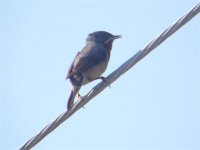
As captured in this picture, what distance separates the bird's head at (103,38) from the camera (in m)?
11.4

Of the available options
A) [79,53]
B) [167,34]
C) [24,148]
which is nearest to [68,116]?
[24,148]

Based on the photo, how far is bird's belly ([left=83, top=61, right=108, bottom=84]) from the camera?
1002cm

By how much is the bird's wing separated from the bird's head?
407mm

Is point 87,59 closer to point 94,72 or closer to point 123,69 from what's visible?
point 94,72

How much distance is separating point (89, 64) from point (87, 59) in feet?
0.46

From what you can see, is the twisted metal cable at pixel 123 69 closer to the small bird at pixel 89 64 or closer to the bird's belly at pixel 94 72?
the small bird at pixel 89 64

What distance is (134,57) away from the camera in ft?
23.0

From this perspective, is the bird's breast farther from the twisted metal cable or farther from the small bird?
the twisted metal cable

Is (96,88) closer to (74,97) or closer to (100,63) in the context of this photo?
(74,97)

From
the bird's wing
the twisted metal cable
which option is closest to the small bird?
the bird's wing

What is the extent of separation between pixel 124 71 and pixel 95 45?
13.2 ft

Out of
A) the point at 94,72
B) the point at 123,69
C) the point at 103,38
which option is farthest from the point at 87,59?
the point at 123,69

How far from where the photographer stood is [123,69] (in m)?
7.09

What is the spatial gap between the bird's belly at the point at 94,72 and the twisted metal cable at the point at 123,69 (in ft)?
8.77
